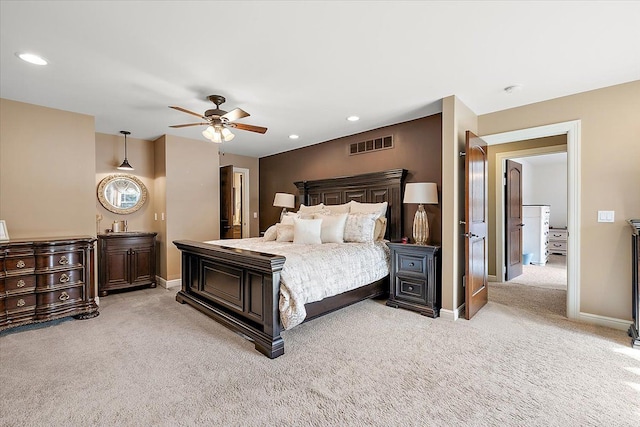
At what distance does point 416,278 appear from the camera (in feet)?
11.7

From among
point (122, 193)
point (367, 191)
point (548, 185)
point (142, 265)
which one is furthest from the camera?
point (548, 185)

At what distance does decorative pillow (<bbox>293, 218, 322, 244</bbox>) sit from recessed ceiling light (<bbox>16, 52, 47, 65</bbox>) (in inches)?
113

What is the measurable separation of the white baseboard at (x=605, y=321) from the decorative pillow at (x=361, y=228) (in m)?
2.42

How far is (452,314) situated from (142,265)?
453 cm

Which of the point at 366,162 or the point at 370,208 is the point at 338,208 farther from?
the point at 366,162

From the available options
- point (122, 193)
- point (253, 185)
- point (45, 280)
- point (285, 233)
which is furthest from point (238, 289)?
point (253, 185)

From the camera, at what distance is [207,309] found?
11.2 feet

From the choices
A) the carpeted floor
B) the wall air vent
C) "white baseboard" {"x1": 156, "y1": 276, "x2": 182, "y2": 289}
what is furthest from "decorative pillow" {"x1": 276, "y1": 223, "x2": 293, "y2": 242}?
"white baseboard" {"x1": 156, "y1": 276, "x2": 182, "y2": 289}

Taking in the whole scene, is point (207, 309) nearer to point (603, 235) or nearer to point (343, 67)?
point (343, 67)

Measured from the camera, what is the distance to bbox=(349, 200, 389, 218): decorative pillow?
4.21 meters

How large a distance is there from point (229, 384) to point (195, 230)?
Result: 360cm

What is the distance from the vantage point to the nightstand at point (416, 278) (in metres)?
3.43

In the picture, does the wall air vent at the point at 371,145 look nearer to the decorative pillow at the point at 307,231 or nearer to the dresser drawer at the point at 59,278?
the decorative pillow at the point at 307,231

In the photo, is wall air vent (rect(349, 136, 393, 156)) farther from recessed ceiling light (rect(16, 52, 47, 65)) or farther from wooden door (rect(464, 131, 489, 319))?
recessed ceiling light (rect(16, 52, 47, 65))
